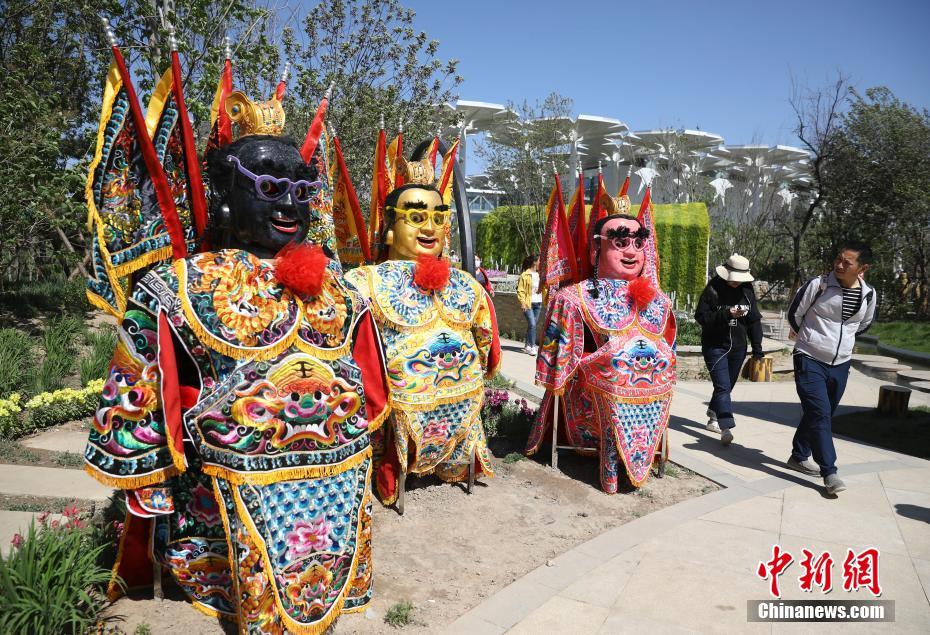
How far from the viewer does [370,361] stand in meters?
3.15

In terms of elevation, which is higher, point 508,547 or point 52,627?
point 52,627

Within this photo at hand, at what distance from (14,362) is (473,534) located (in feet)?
18.3

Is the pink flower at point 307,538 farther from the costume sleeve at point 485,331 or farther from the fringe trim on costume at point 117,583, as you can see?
the costume sleeve at point 485,331

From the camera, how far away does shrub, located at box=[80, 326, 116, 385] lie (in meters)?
6.86

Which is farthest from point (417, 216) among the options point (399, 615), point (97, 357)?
point (97, 357)

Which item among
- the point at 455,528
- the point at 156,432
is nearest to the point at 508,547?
the point at 455,528

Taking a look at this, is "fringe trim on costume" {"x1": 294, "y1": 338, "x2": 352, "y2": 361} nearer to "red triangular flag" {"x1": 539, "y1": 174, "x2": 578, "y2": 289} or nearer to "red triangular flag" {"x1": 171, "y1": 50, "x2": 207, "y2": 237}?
"red triangular flag" {"x1": 171, "y1": 50, "x2": 207, "y2": 237}

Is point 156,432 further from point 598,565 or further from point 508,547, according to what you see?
point 598,565

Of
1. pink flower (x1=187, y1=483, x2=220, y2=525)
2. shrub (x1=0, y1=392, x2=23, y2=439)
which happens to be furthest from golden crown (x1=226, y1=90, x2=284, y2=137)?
shrub (x1=0, y1=392, x2=23, y2=439)

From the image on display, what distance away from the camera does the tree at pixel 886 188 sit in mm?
17984

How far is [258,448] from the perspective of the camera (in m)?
2.54

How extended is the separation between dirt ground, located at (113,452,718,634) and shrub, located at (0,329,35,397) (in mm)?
4464

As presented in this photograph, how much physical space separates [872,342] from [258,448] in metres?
15.9

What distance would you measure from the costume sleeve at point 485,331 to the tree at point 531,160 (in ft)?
52.0
